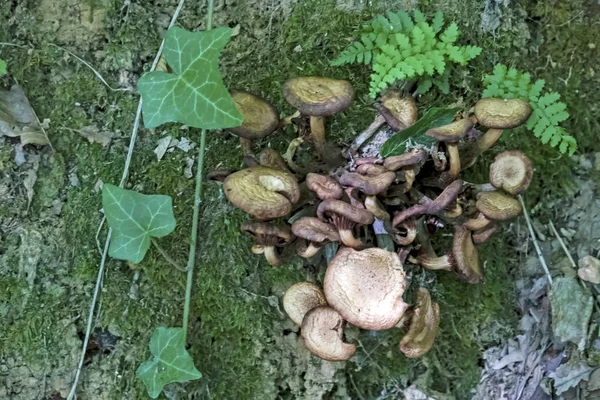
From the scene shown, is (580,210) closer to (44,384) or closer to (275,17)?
(275,17)

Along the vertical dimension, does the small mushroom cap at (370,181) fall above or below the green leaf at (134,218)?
above

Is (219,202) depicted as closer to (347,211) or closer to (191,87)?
(191,87)

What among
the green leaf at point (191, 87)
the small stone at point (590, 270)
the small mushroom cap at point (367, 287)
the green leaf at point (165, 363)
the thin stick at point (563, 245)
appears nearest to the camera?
the green leaf at point (191, 87)

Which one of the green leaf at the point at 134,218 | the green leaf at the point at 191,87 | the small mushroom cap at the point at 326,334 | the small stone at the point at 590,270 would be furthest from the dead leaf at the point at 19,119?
the small stone at the point at 590,270

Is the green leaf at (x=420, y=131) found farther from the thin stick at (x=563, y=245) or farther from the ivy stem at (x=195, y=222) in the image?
the thin stick at (x=563, y=245)

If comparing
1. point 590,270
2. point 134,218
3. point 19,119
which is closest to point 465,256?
point 590,270

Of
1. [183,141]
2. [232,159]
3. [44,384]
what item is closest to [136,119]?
[183,141]
